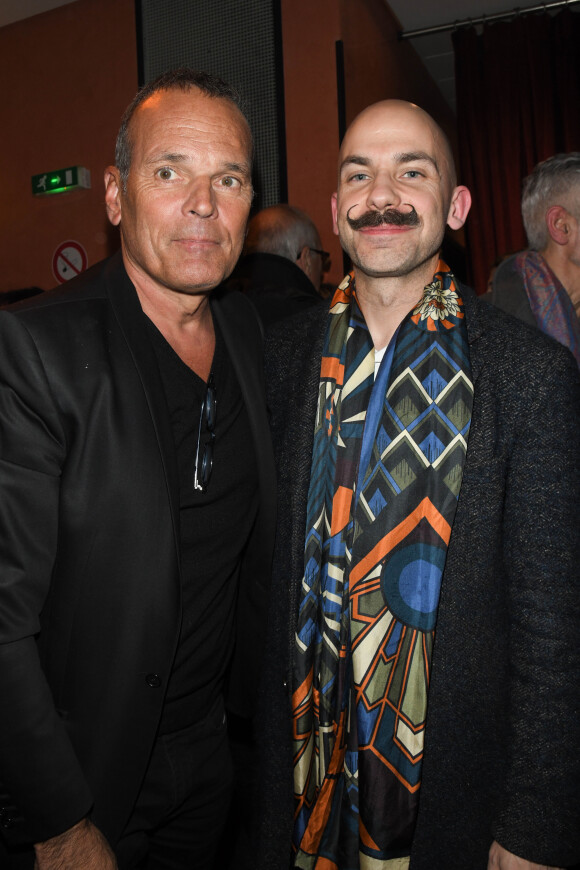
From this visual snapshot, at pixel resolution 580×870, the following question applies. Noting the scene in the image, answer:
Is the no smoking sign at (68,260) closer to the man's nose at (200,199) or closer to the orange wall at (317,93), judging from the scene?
the orange wall at (317,93)

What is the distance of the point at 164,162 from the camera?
1.41m

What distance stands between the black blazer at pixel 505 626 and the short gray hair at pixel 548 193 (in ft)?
4.38

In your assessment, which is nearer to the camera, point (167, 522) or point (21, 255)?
point (167, 522)

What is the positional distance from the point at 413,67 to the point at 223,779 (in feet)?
18.3

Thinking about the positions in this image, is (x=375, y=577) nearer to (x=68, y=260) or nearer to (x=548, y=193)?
(x=548, y=193)

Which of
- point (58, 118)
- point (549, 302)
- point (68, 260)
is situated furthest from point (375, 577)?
point (58, 118)

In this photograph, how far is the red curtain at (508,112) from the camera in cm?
502

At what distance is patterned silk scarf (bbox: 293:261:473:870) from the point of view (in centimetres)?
125

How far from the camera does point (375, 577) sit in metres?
1.29

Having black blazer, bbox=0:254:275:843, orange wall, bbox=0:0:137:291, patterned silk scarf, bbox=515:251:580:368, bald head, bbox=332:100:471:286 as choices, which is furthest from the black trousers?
orange wall, bbox=0:0:137:291

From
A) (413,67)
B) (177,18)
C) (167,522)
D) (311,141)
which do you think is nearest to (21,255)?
(177,18)

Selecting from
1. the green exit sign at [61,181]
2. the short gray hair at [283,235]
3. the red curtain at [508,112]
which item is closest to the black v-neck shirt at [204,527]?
the short gray hair at [283,235]

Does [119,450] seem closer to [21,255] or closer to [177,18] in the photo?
[177,18]

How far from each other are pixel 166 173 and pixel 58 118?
4.10m
